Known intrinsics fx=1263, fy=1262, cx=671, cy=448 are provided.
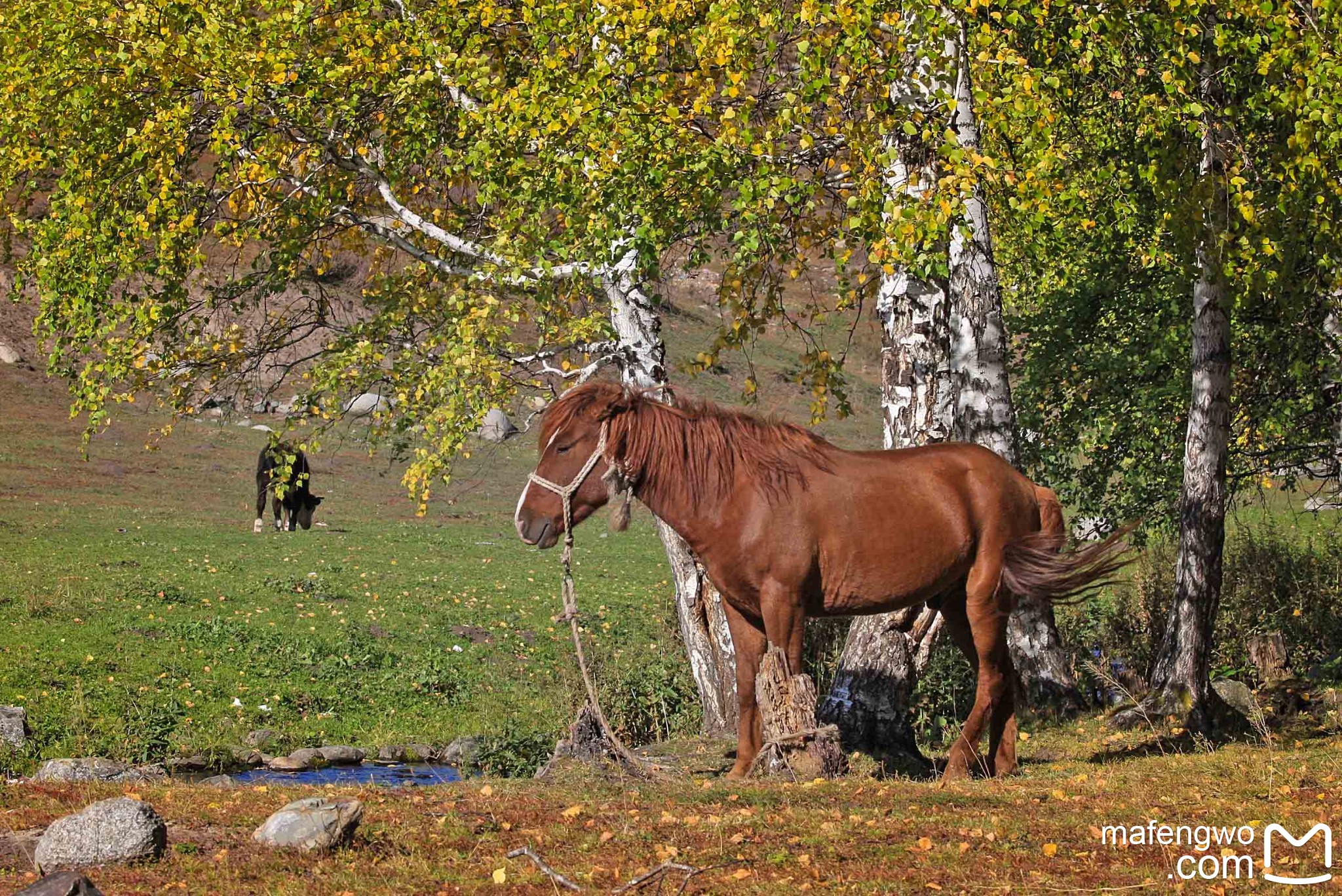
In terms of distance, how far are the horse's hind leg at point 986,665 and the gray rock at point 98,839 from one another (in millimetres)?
5182

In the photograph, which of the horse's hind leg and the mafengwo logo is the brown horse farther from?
the mafengwo logo

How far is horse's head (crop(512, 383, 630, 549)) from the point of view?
26.4 ft

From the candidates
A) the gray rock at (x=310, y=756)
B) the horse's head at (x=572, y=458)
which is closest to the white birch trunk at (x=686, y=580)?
the horse's head at (x=572, y=458)

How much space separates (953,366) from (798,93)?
9.39ft

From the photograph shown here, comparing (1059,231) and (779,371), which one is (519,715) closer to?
(1059,231)

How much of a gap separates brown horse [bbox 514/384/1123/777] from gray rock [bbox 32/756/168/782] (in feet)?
15.5

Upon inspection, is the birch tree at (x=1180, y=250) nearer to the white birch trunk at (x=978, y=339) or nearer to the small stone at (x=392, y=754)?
the white birch trunk at (x=978, y=339)

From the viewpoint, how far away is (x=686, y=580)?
37.4 feet

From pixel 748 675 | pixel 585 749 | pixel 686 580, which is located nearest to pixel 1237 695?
pixel 686 580

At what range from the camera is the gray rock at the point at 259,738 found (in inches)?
512

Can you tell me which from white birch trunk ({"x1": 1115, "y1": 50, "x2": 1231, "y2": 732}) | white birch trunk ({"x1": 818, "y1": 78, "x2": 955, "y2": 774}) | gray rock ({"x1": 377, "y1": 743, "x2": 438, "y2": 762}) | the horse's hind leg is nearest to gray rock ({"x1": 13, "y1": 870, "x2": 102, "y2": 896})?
the horse's hind leg

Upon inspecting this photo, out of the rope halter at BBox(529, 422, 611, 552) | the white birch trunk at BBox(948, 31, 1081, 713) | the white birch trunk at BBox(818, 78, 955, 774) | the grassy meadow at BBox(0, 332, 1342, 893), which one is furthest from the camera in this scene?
the white birch trunk at BBox(948, 31, 1081, 713)

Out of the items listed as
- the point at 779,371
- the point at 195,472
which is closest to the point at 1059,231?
the point at 195,472

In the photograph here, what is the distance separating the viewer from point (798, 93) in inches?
372
